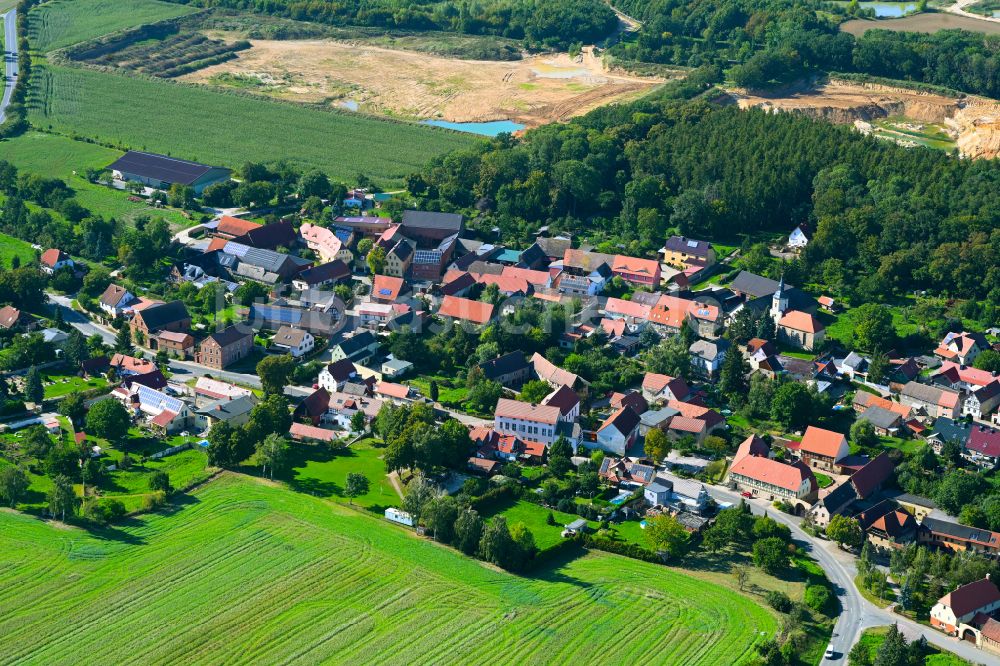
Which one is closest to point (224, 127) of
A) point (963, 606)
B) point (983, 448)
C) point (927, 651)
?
point (983, 448)

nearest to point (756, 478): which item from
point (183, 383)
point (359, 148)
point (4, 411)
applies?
point (183, 383)

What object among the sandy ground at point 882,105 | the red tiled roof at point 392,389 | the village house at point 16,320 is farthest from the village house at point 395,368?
the sandy ground at point 882,105

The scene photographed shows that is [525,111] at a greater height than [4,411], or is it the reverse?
[525,111]

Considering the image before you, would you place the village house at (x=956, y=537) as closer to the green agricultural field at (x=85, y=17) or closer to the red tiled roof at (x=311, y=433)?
the red tiled roof at (x=311, y=433)

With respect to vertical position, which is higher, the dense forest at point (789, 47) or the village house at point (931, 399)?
the dense forest at point (789, 47)

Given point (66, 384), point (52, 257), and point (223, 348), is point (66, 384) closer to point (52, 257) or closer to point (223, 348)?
point (223, 348)

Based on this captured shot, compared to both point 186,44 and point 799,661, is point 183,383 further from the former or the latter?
point 186,44
